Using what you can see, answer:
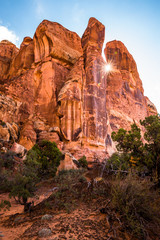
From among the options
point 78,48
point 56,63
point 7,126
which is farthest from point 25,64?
point 7,126

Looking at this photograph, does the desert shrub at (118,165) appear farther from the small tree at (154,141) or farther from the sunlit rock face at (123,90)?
the sunlit rock face at (123,90)

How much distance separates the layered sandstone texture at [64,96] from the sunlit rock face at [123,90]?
23 centimetres

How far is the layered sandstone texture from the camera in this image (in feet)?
67.3

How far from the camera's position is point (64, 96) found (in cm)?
2250

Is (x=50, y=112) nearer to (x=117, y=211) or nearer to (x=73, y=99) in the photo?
(x=73, y=99)

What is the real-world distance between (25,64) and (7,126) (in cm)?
1771

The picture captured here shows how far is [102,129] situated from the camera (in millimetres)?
24125

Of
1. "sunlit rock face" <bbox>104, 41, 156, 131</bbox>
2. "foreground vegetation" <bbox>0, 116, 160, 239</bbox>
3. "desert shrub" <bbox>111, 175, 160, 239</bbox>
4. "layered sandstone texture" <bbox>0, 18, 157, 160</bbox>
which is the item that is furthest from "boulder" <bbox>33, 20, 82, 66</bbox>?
"desert shrub" <bbox>111, 175, 160, 239</bbox>

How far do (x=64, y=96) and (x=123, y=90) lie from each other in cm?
1765

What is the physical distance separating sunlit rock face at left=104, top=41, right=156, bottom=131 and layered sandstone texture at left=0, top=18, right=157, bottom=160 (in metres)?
0.23

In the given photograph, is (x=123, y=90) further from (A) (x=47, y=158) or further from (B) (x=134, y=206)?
(B) (x=134, y=206)

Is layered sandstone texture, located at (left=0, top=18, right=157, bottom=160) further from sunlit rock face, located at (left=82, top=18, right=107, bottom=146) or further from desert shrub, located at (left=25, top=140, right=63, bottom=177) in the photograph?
desert shrub, located at (left=25, top=140, right=63, bottom=177)

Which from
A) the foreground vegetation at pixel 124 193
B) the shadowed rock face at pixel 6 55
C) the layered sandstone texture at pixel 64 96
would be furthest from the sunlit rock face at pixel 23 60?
the foreground vegetation at pixel 124 193

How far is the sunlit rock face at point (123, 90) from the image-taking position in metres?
31.5
